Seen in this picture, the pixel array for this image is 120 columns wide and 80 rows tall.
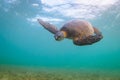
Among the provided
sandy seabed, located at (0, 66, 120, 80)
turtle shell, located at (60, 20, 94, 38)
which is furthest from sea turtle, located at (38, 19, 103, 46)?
sandy seabed, located at (0, 66, 120, 80)

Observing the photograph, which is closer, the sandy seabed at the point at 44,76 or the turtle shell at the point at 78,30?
the turtle shell at the point at 78,30

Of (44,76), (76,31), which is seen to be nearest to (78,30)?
(76,31)

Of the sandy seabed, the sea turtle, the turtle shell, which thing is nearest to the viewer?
the sea turtle

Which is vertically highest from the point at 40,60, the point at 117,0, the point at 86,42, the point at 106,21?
the point at 40,60

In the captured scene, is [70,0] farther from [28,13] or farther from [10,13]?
[10,13]

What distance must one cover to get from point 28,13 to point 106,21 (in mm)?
14514

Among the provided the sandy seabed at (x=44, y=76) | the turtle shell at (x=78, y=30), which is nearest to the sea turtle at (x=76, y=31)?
the turtle shell at (x=78, y=30)

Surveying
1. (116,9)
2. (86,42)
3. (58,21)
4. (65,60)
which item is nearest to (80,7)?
(116,9)

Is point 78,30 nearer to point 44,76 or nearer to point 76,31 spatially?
point 76,31

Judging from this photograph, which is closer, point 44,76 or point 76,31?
point 76,31

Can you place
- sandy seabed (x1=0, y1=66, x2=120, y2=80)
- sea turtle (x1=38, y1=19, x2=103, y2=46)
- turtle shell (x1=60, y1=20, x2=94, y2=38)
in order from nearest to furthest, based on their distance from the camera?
sea turtle (x1=38, y1=19, x2=103, y2=46) < turtle shell (x1=60, y1=20, x2=94, y2=38) < sandy seabed (x1=0, y1=66, x2=120, y2=80)

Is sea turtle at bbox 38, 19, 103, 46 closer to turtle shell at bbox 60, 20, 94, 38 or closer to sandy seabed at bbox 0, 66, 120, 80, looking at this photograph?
turtle shell at bbox 60, 20, 94, 38

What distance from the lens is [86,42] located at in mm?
4016

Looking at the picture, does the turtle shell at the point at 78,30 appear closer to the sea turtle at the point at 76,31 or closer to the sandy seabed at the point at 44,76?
the sea turtle at the point at 76,31
